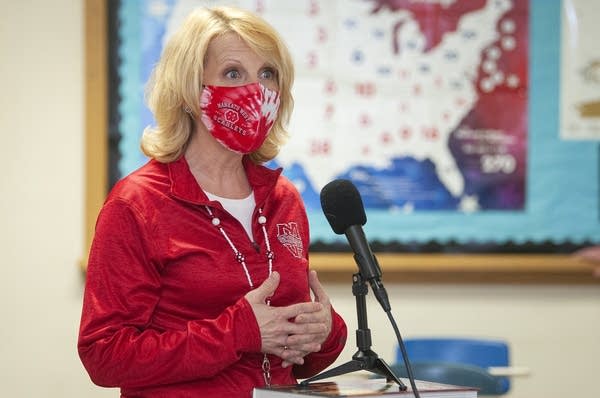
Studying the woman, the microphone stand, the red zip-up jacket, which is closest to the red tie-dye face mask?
the woman

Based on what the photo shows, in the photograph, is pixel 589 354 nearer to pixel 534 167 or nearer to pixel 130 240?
pixel 534 167

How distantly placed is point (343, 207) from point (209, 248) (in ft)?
1.16

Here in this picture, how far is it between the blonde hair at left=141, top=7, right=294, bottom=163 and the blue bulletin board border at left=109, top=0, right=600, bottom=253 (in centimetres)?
179

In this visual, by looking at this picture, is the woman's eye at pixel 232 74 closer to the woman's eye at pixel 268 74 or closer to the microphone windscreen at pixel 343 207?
the woman's eye at pixel 268 74

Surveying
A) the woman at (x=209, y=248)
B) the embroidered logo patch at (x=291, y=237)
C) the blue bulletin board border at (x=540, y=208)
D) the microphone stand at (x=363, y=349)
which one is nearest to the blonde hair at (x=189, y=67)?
the woman at (x=209, y=248)

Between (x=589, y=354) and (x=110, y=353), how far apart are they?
105 inches

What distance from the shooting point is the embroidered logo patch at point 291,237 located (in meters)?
1.88

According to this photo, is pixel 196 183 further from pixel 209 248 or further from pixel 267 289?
pixel 267 289

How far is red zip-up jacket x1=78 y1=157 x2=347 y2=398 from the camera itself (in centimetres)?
164

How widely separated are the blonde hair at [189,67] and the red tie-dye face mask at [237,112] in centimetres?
3

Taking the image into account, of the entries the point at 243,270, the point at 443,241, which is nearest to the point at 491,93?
the point at 443,241

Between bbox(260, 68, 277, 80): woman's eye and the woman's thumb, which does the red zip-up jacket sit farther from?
bbox(260, 68, 277, 80): woman's eye

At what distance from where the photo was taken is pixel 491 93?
369cm

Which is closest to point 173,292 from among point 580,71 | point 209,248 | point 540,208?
→ point 209,248
